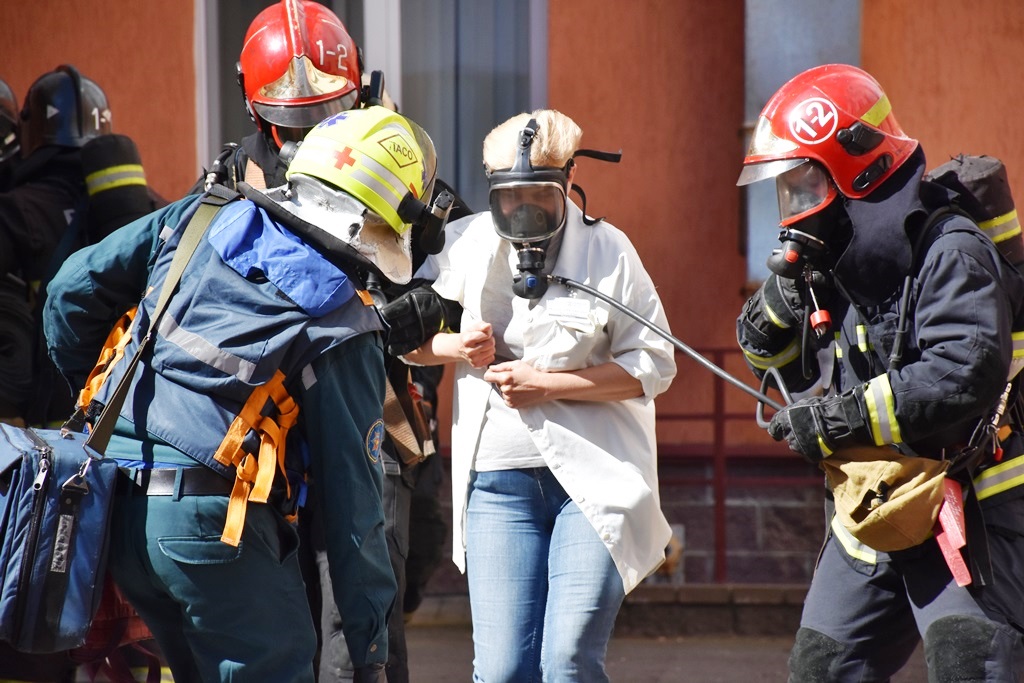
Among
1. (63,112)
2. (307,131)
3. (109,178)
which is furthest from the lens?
(63,112)

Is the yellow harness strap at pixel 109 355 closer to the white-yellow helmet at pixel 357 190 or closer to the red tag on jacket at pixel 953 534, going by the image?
the white-yellow helmet at pixel 357 190

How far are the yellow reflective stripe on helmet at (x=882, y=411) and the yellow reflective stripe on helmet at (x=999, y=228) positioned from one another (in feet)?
1.65

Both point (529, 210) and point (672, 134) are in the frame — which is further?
point (672, 134)

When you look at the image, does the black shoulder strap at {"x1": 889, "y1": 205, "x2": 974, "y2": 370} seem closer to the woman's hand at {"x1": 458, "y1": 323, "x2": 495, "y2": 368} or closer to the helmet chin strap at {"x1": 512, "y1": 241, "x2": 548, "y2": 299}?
the helmet chin strap at {"x1": 512, "y1": 241, "x2": 548, "y2": 299}

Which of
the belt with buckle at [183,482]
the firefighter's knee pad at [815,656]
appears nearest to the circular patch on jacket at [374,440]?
the belt with buckle at [183,482]

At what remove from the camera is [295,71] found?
388 centimetres

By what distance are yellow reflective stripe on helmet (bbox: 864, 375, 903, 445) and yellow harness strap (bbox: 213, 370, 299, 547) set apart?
1312 millimetres

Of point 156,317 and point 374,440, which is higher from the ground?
point 156,317

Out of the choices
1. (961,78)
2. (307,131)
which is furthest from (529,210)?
(961,78)

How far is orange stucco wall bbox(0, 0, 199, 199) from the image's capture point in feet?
21.2

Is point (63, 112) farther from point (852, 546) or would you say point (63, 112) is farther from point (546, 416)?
point (852, 546)

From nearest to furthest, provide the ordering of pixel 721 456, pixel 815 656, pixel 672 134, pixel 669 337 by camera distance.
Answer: pixel 815 656
pixel 669 337
pixel 721 456
pixel 672 134

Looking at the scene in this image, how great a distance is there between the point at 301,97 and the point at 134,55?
9.95 ft

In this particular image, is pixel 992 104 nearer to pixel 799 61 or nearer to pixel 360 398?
pixel 799 61
